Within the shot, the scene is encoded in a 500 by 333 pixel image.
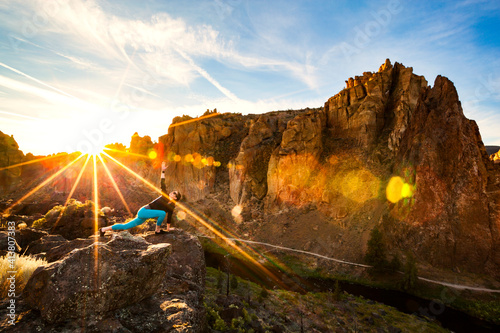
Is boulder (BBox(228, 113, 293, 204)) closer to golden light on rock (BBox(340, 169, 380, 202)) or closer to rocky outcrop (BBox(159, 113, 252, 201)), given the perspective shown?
rocky outcrop (BBox(159, 113, 252, 201))

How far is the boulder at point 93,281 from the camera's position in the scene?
4555mm

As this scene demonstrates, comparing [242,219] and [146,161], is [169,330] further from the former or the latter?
[146,161]

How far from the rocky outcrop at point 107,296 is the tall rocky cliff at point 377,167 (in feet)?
108

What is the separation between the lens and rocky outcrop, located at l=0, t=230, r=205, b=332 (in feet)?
14.7

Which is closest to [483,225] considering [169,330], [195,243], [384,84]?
[384,84]

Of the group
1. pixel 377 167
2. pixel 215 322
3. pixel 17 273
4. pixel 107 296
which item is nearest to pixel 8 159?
pixel 17 273

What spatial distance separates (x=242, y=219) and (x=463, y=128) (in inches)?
1476

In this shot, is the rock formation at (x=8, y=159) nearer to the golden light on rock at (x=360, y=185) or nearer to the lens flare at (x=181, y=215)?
the lens flare at (x=181, y=215)

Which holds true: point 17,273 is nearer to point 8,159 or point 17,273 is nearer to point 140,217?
point 140,217

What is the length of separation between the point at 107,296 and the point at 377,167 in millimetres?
42397

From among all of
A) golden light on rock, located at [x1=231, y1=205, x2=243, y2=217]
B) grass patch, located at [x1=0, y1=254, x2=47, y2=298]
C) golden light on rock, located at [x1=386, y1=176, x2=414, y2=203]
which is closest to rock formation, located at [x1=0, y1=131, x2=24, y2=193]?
golden light on rock, located at [x1=231, y1=205, x2=243, y2=217]

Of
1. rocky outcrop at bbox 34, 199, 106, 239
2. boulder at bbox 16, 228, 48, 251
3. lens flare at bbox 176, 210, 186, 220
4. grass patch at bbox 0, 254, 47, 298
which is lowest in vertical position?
lens flare at bbox 176, 210, 186, 220

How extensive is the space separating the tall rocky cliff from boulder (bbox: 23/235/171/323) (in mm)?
33379

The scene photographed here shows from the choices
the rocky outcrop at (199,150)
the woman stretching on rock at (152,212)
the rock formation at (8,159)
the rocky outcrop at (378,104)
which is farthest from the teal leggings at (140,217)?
the rock formation at (8,159)
